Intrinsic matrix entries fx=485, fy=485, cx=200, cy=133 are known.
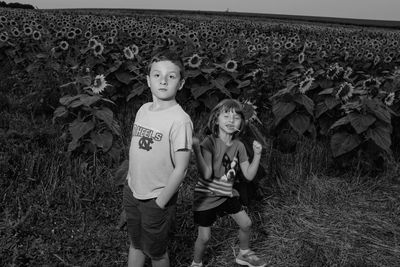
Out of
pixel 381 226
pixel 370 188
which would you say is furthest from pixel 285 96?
pixel 381 226

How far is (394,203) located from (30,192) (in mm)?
2924

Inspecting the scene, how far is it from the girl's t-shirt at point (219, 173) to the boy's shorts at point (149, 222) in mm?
364

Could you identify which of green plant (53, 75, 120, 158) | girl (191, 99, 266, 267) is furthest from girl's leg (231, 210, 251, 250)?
green plant (53, 75, 120, 158)

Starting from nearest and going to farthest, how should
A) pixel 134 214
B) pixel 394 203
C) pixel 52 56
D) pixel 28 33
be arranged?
pixel 134 214 < pixel 394 203 < pixel 52 56 < pixel 28 33

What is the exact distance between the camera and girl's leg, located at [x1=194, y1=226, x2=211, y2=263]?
9.66 ft

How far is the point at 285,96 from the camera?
457cm

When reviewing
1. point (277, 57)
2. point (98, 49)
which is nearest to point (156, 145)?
point (98, 49)

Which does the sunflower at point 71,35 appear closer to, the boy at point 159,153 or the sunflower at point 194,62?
the sunflower at point 194,62

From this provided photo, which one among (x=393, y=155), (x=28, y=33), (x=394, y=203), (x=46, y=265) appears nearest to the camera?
(x=46, y=265)

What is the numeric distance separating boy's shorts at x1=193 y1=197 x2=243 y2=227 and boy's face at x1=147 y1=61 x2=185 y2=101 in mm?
813

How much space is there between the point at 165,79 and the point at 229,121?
56 centimetres

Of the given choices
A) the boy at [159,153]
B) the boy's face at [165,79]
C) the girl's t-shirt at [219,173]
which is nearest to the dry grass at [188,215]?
the girl's t-shirt at [219,173]

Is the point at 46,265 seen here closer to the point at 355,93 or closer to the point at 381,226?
the point at 381,226

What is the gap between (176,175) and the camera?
7.88 ft
